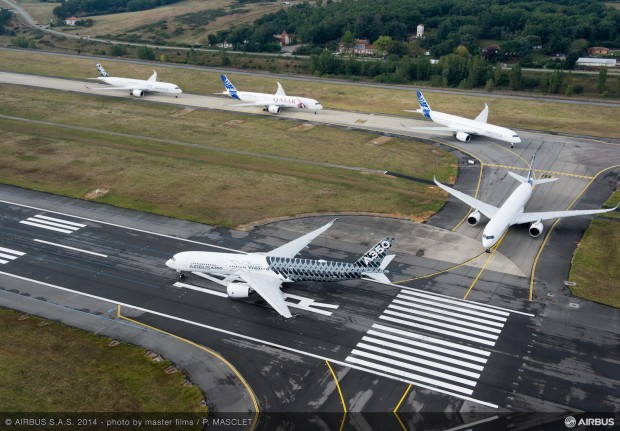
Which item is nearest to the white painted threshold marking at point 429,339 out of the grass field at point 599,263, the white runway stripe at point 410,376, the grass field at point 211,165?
the white runway stripe at point 410,376

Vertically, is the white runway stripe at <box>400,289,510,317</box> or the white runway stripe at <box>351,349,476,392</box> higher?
the white runway stripe at <box>400,289,510,317</box>

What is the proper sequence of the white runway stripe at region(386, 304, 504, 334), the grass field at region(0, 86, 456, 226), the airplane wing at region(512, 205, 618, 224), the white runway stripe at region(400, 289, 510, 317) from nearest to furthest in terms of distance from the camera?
the white runway stripe at region(386, 304, 504, 334) < the white runway stripe at region(400, 289, 510, 317) < the airplane wing at region(512, 205, 618, 224) < the grass field at region(0, 86, 456, 226)

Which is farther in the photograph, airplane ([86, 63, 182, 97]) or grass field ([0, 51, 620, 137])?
airplane ([86, 63, 182, 97])

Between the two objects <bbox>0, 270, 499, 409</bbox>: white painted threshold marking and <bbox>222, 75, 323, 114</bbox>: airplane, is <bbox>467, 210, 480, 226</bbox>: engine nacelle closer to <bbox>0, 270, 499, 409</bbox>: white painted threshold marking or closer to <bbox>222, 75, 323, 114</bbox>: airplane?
<bbox>0, 270, 499, 409</bbox>: white painted threshold marking

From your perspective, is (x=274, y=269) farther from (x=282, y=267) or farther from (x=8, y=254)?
(x=8, y=254)

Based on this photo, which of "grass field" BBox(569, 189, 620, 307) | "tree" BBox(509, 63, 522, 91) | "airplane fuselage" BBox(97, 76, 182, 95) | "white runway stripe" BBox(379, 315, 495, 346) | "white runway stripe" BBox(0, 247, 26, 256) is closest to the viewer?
"white runway stripe" BBox(379, 315, 495, 346)

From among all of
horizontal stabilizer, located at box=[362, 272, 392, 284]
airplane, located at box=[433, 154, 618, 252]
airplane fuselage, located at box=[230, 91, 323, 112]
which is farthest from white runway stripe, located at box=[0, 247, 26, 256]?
airplane fuselage, located at box=[230, 91, 323, 112]

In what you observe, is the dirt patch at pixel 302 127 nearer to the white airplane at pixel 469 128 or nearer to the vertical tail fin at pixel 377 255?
the white airplane at pixel 469 128
